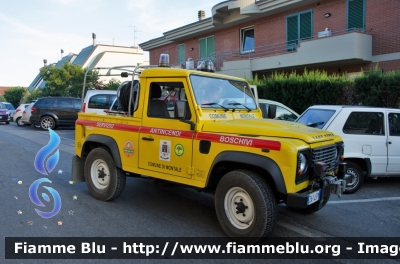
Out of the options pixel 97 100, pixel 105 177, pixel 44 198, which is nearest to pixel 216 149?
pixel 105 177

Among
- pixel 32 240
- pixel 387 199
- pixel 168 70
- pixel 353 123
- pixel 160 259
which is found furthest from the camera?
pixel 353 123

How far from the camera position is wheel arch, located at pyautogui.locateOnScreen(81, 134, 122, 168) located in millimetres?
5289

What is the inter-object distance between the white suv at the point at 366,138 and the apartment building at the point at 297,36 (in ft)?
25.2

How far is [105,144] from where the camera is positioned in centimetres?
545

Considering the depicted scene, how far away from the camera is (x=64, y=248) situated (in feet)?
12.8

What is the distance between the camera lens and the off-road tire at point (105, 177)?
5426mm

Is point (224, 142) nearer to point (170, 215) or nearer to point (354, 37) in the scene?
point (170, 215)

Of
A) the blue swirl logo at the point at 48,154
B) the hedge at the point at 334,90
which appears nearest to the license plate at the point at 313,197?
the blue swirl logo at the point at 48,154

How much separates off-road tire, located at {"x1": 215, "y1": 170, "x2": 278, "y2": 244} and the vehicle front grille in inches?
26.2

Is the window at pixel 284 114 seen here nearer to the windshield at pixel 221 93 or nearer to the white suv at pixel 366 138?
the white suv at pixel 366 138

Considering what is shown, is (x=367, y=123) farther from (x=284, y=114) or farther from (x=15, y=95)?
(x=15, y=95)

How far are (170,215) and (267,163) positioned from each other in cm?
194

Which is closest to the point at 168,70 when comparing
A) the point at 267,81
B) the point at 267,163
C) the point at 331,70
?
the point at 267,163

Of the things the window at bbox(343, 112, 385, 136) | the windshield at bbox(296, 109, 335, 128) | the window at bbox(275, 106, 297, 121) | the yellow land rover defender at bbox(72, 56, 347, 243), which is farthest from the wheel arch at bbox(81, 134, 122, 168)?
the window at bbox(275, 106, 297, 121)
